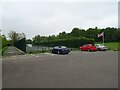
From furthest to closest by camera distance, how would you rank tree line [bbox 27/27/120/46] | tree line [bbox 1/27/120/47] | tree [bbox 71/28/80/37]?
tree [bbox 71/28/80/37] < tree line [bbox 27/27/120/46] < tree line [bbox 1/27/120/47]

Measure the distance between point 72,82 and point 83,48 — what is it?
35328 millimetres

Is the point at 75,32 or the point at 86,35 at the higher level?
the point at 75,32

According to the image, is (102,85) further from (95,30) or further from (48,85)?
(95,30)

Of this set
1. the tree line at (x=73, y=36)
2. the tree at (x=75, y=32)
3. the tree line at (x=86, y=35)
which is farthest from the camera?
the tree at (x=75, y=32)

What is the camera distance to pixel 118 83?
899cm

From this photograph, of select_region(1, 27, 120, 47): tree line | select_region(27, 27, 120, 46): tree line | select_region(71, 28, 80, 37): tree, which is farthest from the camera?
select_region(71, 28, 80, 37): tree

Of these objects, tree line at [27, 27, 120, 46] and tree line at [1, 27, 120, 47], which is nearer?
tree line at [1, 27, 120, 47]

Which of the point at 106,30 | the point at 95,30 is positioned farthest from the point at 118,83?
the point at 95,30

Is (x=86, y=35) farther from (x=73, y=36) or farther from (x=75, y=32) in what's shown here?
(x=73, y=36)

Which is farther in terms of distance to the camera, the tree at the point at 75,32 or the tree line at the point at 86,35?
the tree at the point at 75,32

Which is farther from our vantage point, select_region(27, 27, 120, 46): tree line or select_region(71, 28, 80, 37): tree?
select_region(71, 28, 80, 37): tree

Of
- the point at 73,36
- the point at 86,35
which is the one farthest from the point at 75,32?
the point at 73,36

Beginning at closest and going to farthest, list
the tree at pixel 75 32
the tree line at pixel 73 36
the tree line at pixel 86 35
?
the tree line at pixel 73 36 → the tree line at pixel 86 35 → the tree at pixel 75 32

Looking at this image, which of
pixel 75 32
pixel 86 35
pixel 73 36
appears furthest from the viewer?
pixel 75 32
